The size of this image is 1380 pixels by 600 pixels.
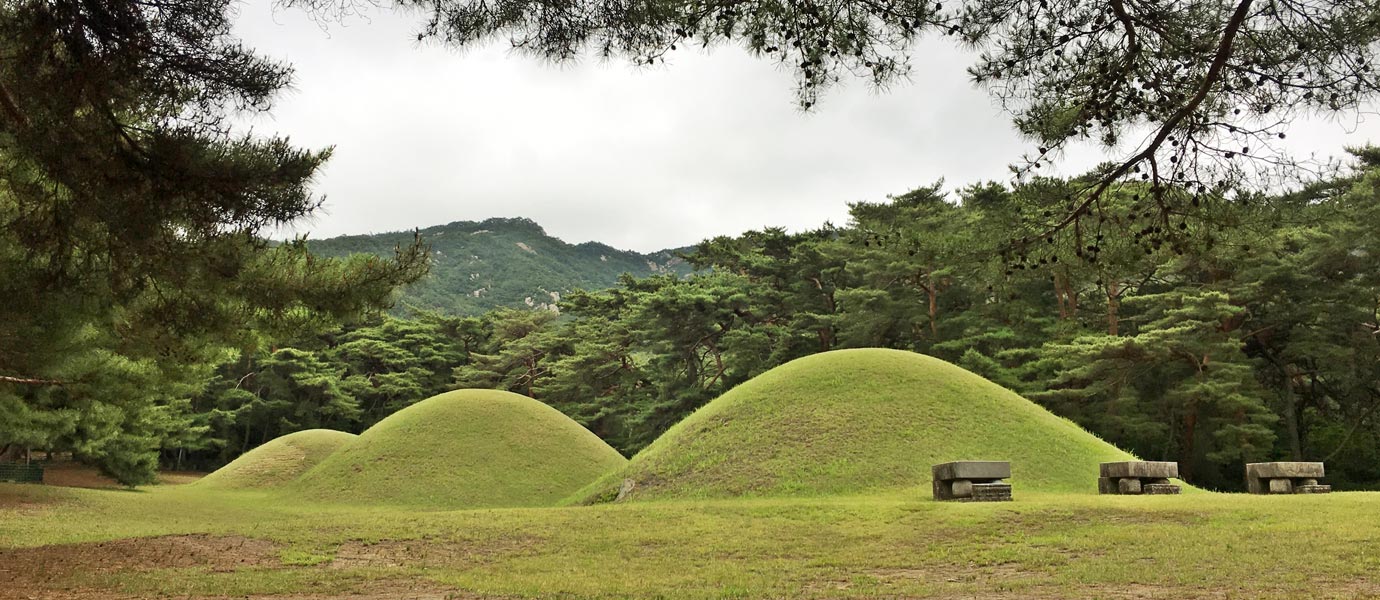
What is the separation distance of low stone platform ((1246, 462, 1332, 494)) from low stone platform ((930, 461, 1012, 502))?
159 inches

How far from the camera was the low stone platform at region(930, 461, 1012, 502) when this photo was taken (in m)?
12.3

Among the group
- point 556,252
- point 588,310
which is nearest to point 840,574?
point 588,310

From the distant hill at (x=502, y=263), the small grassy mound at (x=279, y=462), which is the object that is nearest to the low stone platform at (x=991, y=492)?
the small grassy mound at (x=279, y=462)

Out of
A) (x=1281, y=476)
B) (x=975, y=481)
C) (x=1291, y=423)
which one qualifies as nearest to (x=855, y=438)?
(x=975, y=481)

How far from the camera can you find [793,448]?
16.3 metres

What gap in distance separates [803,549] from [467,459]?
45.2 ft

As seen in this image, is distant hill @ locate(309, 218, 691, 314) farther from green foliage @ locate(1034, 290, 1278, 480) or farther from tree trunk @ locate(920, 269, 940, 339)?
green foliage @ locate(1034, 290, 1278, 480)

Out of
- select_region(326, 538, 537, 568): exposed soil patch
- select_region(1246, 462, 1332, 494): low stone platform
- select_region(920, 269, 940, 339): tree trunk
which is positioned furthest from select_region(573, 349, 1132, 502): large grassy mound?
select_region(920, 269, 940, 339): tree trunk

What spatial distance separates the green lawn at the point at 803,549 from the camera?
271 inches

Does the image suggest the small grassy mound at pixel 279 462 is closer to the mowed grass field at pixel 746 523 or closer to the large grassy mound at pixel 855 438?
the mowed grass field at pixel 746 523

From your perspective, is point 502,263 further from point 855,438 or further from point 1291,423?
point 855,438

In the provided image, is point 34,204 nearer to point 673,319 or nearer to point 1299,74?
point 1299,74

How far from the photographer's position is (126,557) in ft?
29.1

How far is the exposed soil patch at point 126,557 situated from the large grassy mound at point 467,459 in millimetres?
9166
